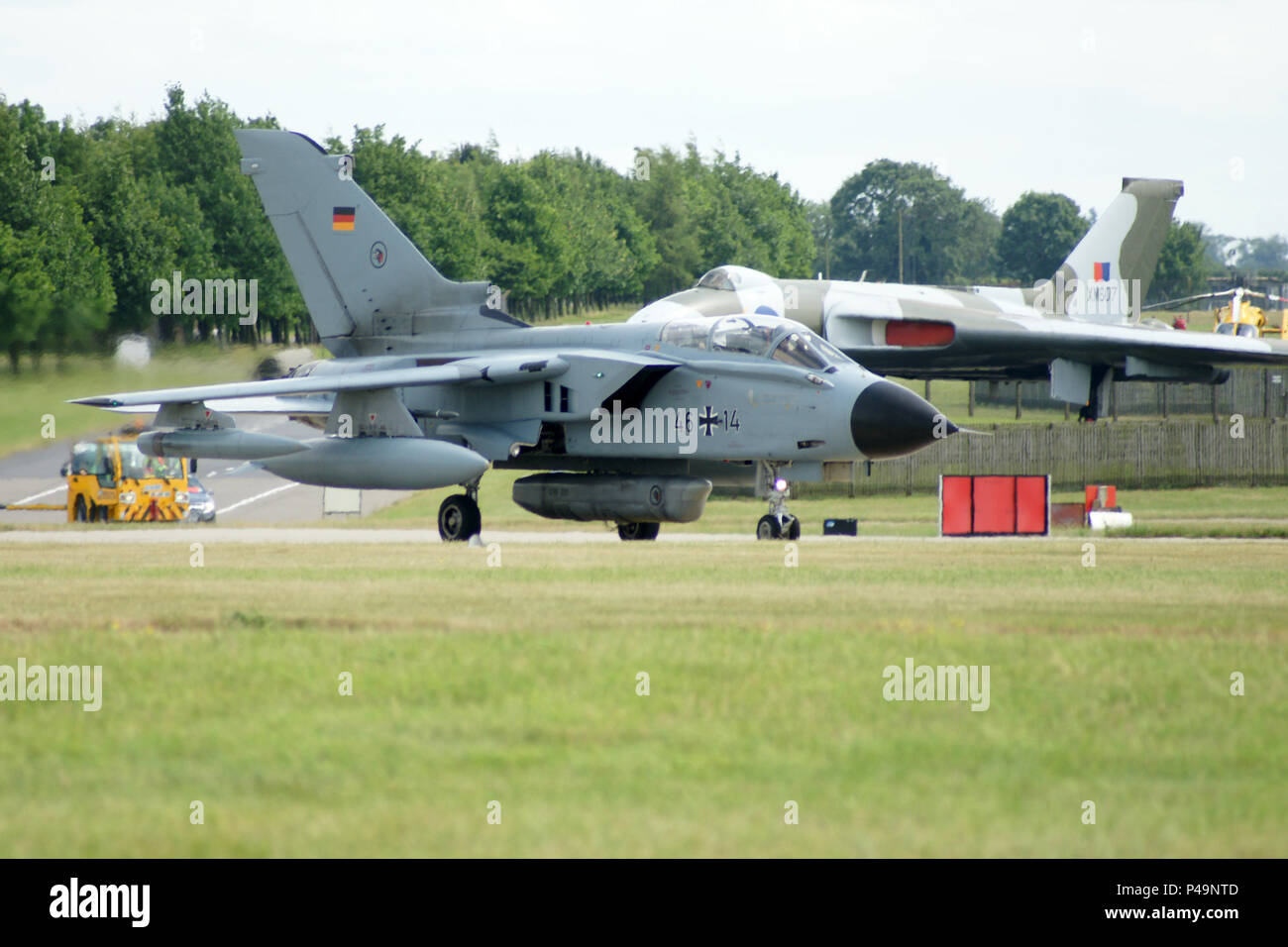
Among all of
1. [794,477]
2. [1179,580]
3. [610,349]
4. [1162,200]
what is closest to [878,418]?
[794,477]

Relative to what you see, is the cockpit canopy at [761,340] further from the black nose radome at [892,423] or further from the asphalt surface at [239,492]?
the asphalt surface at [239,492]

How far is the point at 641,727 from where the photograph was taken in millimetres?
6453

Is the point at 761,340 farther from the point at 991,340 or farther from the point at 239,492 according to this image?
the point at 239,492

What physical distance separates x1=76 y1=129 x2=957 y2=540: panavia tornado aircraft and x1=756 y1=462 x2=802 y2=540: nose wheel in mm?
26

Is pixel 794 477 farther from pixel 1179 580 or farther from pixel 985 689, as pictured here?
pixel 985 689

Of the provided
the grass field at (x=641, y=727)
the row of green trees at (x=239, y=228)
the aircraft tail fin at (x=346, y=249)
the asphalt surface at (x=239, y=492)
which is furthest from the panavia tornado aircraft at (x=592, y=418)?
the asphalt surface at (x=239, y=492)

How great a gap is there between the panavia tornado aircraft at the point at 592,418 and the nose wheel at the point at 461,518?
1.0 inches

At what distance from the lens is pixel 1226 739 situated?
6.28 m

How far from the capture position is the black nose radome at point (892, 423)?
1777 centimetres

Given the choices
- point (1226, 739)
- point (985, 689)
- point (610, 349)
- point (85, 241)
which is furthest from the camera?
point (85, 241)

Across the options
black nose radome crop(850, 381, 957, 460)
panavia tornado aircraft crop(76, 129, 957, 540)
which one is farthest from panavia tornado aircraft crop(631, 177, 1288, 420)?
black nose radome crop(850, 381, 957, 460)
